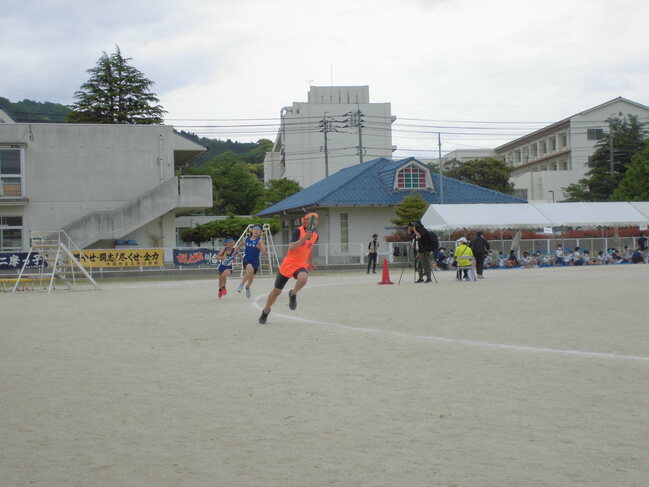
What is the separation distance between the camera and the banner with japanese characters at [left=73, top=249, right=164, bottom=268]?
35594 mm

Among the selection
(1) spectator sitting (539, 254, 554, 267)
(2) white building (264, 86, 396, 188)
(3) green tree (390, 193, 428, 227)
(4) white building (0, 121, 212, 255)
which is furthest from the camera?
(2) white building (264, 86, 396, 188)

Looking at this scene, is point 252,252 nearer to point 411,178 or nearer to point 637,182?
point 411,178

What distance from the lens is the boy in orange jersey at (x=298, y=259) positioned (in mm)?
11703

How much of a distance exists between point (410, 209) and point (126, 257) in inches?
634

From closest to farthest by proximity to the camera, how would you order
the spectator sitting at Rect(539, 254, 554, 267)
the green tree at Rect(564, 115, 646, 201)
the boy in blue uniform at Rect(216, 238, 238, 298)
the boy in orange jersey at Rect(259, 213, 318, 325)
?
1. the boy in orange jersey at Rect(259, 213, 318, 325)
2. the boy in blue uniform at Rect(216, 238, 238, 298)
3. the spectator sitting at Rect(539, 254, 554, 267)
4. the green tree at Rect(564, 115, 646, 201)

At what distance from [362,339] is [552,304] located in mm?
5918

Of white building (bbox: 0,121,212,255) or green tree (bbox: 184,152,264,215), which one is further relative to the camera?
green tree (bbox: 184,152,264,215)

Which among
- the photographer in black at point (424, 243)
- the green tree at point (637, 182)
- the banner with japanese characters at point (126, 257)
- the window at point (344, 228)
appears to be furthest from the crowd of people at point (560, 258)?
the green tree at point (637, 182)

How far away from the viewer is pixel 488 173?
74.6 metres

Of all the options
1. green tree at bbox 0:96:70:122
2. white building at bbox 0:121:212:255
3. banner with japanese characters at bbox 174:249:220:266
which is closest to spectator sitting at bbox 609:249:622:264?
banner with japanese characters at bbox 174:249:220:266

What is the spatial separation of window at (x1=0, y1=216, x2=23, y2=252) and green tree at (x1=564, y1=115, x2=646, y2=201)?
167ft

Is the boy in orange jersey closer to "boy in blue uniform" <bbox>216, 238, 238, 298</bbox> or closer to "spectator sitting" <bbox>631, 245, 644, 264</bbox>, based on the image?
"boy in blue uniform" <bbox>216, 238, 238, 298</bbox>

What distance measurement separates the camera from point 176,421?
5.59m

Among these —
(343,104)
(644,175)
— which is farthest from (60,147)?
(343,104)
